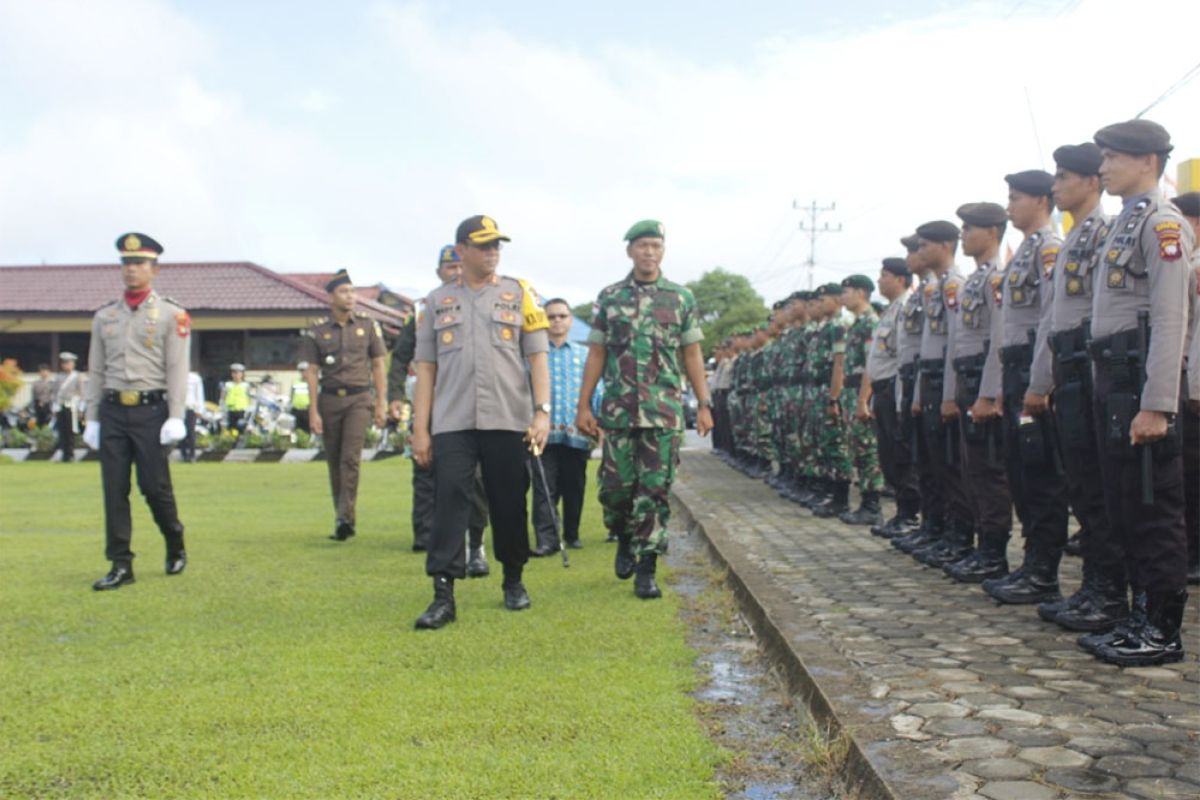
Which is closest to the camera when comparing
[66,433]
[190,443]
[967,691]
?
[967,691]

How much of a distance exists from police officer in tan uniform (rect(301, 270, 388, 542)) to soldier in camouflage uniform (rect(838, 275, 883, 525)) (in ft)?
13.2

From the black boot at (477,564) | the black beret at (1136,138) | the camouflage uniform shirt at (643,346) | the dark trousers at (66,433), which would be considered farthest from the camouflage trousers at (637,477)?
the dark trousers at (66,433)

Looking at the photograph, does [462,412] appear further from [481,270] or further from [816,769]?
[816,769]

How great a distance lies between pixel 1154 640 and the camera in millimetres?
4441

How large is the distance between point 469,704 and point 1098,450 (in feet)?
9.30

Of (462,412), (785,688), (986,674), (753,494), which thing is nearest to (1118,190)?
(986,674)

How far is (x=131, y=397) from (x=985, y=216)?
17.1ft

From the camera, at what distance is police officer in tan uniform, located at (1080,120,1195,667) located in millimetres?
4414

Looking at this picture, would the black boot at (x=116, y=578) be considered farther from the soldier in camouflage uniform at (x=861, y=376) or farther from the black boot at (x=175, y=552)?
the soldier in camouflage uniform at (x=861, y=376)

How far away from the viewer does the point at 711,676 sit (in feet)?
15.5

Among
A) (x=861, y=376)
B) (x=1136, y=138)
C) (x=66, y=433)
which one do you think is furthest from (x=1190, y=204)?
(x=66, y=433)

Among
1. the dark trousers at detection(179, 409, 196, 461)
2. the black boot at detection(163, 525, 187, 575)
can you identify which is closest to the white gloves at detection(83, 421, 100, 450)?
the black boot at detection(163, 525, 187, 575)

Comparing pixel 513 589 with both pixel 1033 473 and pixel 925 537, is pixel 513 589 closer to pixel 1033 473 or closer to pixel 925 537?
pixel 1033 473

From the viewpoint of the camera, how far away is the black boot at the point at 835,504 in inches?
403
